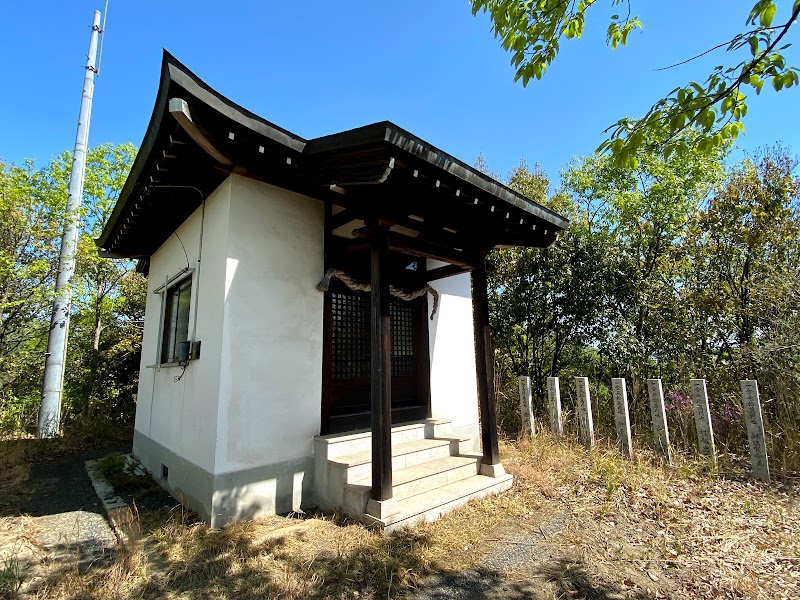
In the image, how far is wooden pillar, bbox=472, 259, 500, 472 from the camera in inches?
170

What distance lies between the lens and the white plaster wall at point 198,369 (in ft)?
12.0

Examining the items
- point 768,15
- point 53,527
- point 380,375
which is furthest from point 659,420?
point 53,527

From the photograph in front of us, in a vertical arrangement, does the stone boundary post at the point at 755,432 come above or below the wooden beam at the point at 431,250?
below

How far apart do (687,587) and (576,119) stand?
525 centimetres

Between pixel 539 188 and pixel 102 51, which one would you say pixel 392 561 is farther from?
pixel 102 51

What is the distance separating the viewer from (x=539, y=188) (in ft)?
27.7

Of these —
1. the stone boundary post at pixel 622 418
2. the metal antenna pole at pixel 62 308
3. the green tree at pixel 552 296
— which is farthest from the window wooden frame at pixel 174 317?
the green tree at pixel 552 296

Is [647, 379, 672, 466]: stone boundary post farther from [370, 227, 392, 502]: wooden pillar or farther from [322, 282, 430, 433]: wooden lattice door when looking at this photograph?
[370, 227, 392, 502]: wooden pillar

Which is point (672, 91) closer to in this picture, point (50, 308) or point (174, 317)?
point (174, 317)

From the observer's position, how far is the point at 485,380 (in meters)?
4.46

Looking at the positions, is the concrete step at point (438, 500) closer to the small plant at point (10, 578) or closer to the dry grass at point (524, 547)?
the dry grass at point (524, 547)

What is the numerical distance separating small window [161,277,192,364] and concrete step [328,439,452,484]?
2384mm

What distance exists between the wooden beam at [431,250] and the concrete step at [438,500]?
237cm

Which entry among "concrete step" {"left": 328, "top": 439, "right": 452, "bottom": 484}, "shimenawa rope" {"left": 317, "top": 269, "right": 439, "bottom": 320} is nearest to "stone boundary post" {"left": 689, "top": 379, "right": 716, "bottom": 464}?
"concrete step" {"left": 328, "top": 439, "right": 452, "bottom": 484}
